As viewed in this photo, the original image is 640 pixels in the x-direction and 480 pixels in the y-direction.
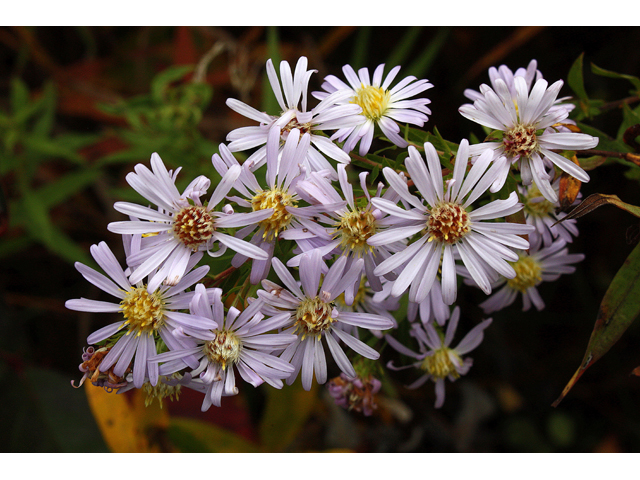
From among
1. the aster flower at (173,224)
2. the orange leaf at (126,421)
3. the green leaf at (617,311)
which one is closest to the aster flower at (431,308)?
the green leaf at (617,311)

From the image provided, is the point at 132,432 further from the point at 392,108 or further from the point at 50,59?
the point at 50,59

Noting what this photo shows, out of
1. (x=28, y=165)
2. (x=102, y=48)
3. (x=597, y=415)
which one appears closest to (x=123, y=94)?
(x=102, y=48)

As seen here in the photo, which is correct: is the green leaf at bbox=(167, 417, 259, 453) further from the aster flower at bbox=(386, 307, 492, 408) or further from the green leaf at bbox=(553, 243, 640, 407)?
the green leaf at bbox=(553, 243, 640, 407)

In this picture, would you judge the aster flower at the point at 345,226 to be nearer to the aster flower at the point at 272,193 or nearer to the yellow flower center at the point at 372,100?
the aster flower at the point at 272,193

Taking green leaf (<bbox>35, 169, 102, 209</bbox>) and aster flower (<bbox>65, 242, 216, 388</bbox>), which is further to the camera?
green leaf (<bbox>35, 169, 102, 209</bbox>)

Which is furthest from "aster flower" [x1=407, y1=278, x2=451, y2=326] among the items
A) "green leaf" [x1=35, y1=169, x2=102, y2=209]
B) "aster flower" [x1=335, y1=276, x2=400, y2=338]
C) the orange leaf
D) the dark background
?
"green leaf" [x1=35, y1=169, x2=102, y2=209]

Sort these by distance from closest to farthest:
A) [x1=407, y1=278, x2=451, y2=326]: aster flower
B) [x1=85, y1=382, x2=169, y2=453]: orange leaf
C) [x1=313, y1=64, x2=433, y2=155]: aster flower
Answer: [x1=313, y1=64, x2=433, y2=155]: aster flower
[x1=407, y1=278, x2=451, y2=326]: aster flower
[x1=85, y1=382, x2=169, y2=453]: orange leaf

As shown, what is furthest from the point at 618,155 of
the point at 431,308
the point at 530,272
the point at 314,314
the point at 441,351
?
the point at 314,314
